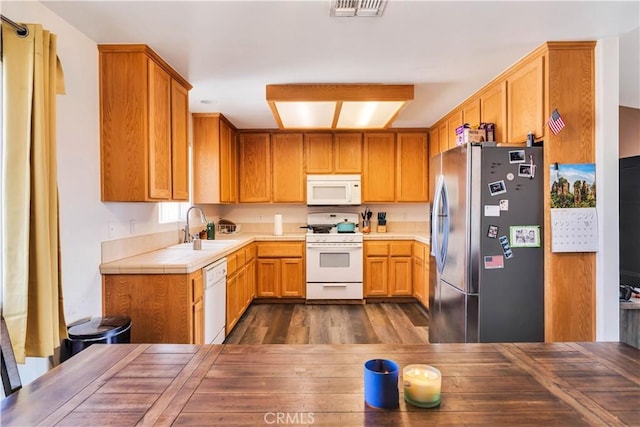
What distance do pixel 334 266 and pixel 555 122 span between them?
2876mm

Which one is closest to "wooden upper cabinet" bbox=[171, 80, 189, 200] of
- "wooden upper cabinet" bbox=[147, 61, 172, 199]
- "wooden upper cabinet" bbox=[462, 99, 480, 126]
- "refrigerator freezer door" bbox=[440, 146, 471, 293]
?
"wooden upper cabinet" bbox=[147, 61, 172, 199]

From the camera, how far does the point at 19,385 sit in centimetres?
101

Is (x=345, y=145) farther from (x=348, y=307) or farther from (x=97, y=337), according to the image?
(x=97, y=337)

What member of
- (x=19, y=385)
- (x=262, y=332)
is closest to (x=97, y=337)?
(x=19, y=385)

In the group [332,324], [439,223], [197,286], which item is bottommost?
[332,324]

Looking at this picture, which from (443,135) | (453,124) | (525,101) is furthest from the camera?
(443,135)

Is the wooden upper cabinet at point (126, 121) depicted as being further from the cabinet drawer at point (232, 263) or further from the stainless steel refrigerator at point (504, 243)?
the stainless steel refrigerator at point (504, 243)

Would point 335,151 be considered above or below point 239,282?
above

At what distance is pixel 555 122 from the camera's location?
2199 mm

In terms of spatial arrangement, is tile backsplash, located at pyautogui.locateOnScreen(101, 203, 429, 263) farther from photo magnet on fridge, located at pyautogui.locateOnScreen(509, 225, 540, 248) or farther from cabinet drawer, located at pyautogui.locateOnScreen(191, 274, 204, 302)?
photo magnet on fridge, located at pyautogui.locateOnScreen(509, 225, 540, 248)

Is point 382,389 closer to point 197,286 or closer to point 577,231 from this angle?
point 197,286

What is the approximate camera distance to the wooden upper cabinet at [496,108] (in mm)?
2717
